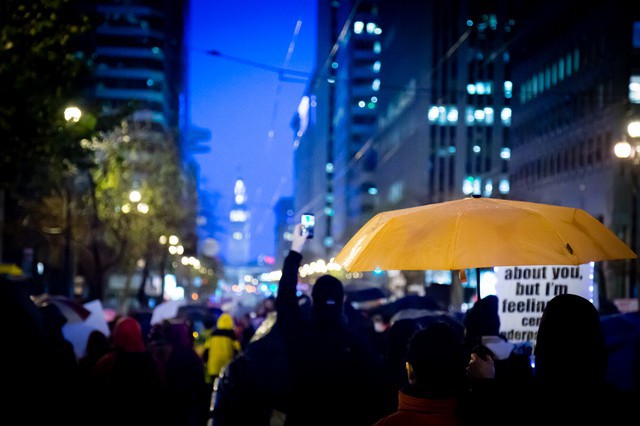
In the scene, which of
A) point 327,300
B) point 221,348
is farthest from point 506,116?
point 327,300

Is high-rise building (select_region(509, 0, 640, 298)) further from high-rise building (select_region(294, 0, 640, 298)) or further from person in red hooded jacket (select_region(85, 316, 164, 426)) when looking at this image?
person in red hooded jacket (select_region(85, 316, 164, 426))

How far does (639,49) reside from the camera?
52.1 meters

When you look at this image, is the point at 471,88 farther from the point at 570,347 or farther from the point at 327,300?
the point at 570,347

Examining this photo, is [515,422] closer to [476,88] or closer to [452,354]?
[452,354]

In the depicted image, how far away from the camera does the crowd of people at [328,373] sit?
333 cm

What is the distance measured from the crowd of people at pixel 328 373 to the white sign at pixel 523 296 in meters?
0.85

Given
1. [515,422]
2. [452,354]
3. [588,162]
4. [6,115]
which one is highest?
[588,162]

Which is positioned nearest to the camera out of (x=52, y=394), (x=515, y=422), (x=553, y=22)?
(x=52, y=394)

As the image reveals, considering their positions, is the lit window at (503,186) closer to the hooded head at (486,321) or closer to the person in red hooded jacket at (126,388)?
the hooded head at (486,321)

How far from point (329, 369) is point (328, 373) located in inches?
1.0

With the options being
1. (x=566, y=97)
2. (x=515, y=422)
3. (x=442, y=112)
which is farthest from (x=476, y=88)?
(x=515, y=422)

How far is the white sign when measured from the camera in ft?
29.3

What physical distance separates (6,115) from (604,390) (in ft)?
39.4

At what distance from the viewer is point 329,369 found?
226 inches
